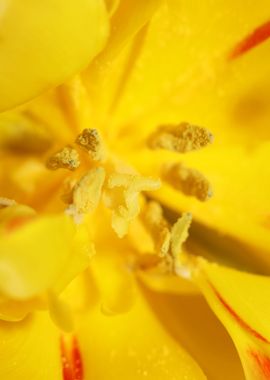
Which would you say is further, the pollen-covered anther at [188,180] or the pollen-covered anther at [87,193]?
the pollen-covered anther at [188,180]

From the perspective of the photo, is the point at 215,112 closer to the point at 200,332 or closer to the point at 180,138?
the point at 180,138

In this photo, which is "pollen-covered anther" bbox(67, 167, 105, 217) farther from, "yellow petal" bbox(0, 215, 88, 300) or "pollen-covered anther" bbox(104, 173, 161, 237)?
"yellow petal" bbox(0, 215, 88, 300)

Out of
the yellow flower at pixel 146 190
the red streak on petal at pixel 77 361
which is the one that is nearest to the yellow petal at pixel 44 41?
the yellow flower at pixel 146 190

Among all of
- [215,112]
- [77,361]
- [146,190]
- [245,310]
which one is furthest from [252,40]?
[77,361]

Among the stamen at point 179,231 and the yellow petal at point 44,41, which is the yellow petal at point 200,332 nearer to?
the stamen at point 179,231

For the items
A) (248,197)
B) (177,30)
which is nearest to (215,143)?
(248,197)

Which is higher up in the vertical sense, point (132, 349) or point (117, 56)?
point (117, 56)

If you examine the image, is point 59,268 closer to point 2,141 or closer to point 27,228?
point 27,228
